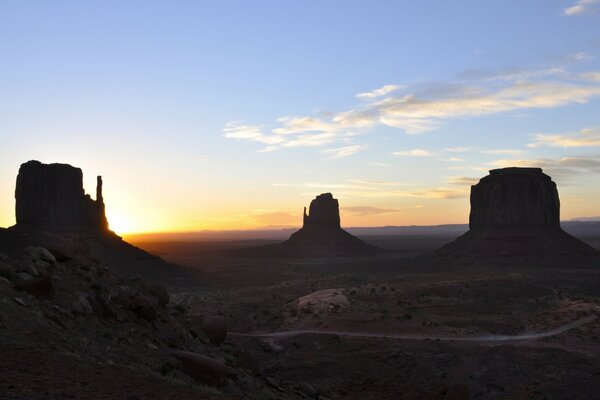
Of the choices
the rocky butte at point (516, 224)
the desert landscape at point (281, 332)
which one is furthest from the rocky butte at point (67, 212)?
the rocky butte at point (516, 224)

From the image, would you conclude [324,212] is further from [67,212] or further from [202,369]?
[202,369]

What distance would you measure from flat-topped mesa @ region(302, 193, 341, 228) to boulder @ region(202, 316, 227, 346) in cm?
12926

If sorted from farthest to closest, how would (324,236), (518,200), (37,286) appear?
(324,236)
(518,200)
(37,286)

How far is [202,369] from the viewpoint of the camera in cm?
1800

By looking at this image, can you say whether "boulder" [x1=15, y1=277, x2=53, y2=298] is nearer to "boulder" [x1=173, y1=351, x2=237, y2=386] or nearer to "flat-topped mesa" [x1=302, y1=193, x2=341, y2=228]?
"boulder" [x1=173, y1=351, x2=237, y2=386]

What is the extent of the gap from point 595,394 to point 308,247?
118264 millimetres

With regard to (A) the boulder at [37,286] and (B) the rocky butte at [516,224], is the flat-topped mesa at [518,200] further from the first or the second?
(A) the boulder at [37,286]

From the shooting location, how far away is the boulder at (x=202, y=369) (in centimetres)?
1772

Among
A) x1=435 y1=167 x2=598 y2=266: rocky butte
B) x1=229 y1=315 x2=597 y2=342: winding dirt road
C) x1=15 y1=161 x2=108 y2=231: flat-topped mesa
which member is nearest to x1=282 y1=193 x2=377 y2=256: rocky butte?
x1=435 y1=167 x2=598 y2=266: rocky butte

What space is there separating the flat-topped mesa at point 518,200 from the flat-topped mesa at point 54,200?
73262 mm

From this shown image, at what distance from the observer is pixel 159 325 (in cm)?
2200

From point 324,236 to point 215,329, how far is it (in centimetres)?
12401

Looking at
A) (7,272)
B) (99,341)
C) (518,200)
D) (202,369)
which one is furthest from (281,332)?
(518,200)

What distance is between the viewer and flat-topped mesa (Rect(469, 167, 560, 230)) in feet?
333
